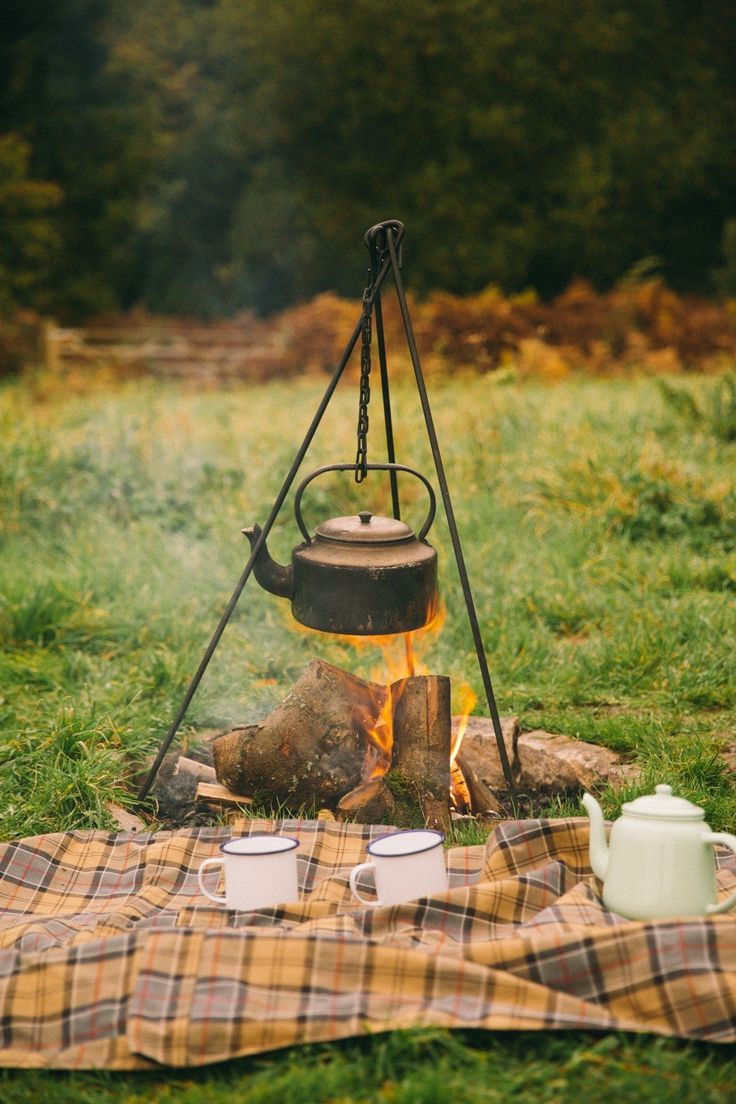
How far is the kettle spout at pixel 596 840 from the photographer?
2389mm

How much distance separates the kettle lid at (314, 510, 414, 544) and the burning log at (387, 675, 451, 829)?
1.64 feet

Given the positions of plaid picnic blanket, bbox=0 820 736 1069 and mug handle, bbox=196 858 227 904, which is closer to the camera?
plaid picnic blanket, bbox=0 820 736 1069

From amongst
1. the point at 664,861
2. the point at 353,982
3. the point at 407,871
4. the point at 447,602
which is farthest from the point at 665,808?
the point at 447,602

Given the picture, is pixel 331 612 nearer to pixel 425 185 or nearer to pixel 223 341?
pixel 223 341

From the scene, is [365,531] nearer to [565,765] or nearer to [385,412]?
[385,412]

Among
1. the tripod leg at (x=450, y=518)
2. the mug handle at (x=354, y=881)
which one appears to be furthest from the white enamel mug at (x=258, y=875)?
the tripod leg at (x=450, y=518)

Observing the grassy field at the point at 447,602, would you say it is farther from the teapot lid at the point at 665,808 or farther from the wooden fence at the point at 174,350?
the wooden fence at the point at 174,350

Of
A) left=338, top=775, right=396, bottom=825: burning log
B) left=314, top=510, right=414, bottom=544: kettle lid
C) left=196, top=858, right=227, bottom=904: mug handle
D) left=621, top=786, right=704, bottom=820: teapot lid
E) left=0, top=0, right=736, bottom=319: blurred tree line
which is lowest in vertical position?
left=338, top=775, right=396, bottom=825: burning log

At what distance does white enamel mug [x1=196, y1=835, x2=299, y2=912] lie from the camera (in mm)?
2553

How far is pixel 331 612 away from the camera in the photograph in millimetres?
3080

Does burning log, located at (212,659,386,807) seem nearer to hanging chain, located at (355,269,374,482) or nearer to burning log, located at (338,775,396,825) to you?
burning log, located at (338,775,396,825)

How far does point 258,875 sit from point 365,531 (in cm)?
104

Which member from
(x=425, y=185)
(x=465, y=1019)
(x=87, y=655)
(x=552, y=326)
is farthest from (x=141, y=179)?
(x=465, y=1019)

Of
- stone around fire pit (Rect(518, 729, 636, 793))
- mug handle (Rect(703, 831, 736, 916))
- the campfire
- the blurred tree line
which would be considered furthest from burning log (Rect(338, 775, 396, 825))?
the blurred tree line
